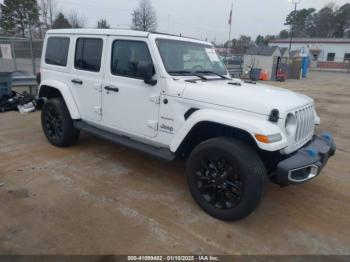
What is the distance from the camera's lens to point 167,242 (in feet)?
8.92

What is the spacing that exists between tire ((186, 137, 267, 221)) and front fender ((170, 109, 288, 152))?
8.3 inches

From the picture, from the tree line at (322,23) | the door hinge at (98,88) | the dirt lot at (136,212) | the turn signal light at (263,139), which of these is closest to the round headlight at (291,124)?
the turn signal light at (263,139)

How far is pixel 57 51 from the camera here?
486cm

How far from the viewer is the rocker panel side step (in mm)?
3430

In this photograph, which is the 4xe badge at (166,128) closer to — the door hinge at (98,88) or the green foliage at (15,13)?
the door hinge at (98,88)

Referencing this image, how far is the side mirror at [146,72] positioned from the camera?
3279 millimetres

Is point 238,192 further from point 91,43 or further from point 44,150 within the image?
point 44,150

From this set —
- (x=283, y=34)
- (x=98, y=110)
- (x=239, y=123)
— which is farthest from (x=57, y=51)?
(x=283, y=34)

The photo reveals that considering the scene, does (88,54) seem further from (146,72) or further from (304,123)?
(304,123)

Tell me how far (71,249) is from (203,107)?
1.91 metres

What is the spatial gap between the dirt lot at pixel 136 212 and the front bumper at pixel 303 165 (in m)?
0.62

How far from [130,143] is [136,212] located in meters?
1.02

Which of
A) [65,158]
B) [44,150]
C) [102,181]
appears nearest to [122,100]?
[102,181]

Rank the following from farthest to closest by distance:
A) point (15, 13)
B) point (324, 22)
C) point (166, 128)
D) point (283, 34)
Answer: point (283, 34) < point (324, 22) < point (15, 13) < point (166, 128)
